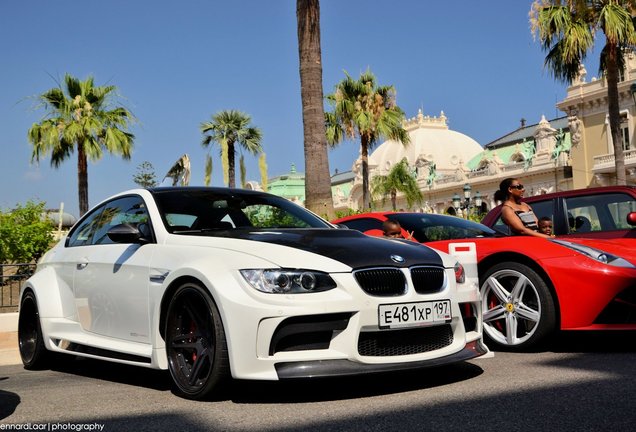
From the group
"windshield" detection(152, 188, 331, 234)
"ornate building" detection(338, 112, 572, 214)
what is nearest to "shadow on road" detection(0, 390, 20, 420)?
"windshield" detection(152, 188, 331, 234)

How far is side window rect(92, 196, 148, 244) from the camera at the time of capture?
5.43m

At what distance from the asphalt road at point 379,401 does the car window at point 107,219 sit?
1.11 meters

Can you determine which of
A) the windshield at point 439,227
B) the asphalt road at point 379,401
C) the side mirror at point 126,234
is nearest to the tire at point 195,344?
the asphalt road at point 379,401

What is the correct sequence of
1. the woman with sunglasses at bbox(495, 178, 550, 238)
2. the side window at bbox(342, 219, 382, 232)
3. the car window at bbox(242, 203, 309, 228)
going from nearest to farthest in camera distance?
the car window at bbox(242, 203, 309, 228) → the woman with sunglasses at bbox(495, 178, 550, 238) → the side window at bbox(342, 219, 382, 232)

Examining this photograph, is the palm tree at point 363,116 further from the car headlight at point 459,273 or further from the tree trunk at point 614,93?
the car headlight at point 459,273

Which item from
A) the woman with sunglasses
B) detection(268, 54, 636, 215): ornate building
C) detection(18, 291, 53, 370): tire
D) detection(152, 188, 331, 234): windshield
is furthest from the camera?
detection(268, 54, 636, 215): ornate building

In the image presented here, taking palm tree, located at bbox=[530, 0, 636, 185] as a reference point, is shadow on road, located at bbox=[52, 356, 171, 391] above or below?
below

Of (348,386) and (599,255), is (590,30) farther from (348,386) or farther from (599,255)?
(348,386)

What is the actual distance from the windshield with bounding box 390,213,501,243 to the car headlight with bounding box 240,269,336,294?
3178mm

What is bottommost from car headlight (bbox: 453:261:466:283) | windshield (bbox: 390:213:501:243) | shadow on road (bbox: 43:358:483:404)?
shadow on road (bbox: 43:358:483:404)

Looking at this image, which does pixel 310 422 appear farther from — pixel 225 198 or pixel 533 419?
pixel 225 198

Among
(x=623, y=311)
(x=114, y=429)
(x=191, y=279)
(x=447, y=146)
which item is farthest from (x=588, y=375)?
(x=447, y=146)

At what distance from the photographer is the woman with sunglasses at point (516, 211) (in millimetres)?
7125

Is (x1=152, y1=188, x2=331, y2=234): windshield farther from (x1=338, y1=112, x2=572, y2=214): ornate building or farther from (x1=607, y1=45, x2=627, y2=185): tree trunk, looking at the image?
(x1=338, y1=112, x2=572, y2=214): ornate building
